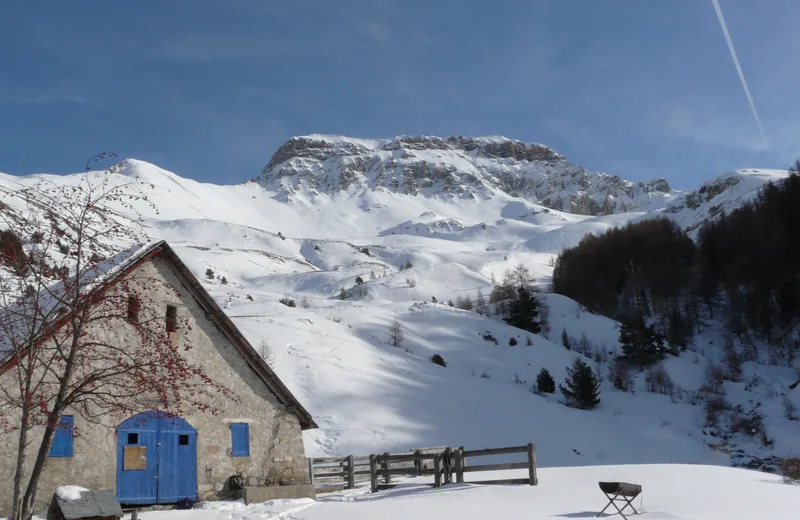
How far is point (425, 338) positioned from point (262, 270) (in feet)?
247

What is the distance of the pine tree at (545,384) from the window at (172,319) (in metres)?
34.3

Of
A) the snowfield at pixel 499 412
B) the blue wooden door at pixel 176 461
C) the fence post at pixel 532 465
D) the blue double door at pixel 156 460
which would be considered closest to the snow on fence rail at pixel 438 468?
the fence post at pixel 532 465

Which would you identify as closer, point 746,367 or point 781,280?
point 746,367

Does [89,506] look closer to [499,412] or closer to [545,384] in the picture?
[499,412]

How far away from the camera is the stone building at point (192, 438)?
15.5m

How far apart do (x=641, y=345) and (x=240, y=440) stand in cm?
4667

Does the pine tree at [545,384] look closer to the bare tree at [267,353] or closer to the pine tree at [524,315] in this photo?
the pine tree at [524,315]

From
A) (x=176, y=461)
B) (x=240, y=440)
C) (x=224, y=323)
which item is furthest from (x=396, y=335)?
(x=176, y=461)

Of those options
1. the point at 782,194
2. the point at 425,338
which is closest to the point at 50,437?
the point at 425,338

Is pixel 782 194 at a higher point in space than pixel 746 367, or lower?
higher

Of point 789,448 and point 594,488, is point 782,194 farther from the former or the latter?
point 594,488

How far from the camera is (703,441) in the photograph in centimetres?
4056

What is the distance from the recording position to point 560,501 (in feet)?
46.0

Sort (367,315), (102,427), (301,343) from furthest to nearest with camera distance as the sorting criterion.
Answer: (367,315), (301,343), (102,427)
